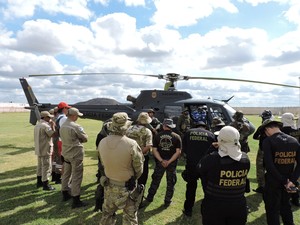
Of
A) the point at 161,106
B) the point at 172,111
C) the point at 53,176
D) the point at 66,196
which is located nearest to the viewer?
the point at 66,196

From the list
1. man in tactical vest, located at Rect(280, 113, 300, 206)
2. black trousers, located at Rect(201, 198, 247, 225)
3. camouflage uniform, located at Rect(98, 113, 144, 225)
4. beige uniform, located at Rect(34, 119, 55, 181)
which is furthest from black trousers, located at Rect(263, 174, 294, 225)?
beige uniform, located at Rect(34, 119, 55, 181)

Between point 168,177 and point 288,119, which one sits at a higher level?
point 288,119

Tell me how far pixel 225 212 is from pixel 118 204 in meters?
1.47

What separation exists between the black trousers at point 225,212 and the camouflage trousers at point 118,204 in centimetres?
111

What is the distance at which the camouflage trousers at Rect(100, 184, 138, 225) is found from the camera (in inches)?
145

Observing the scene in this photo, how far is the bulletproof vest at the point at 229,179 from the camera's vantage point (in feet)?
10.0

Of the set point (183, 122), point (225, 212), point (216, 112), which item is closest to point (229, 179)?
point (225, 212)

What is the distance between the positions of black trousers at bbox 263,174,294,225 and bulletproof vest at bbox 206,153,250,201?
1.24 meters

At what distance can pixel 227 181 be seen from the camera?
121 inches

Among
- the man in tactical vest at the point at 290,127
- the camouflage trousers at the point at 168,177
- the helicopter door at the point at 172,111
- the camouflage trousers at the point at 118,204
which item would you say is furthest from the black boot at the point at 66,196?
the helicopter door at the point at 172,111

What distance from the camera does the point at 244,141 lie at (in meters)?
6.66

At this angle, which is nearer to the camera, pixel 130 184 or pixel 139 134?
pixel 130 184

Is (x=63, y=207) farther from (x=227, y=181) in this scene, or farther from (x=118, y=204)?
(x=227, y=181)

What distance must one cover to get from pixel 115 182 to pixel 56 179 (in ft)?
14.3
